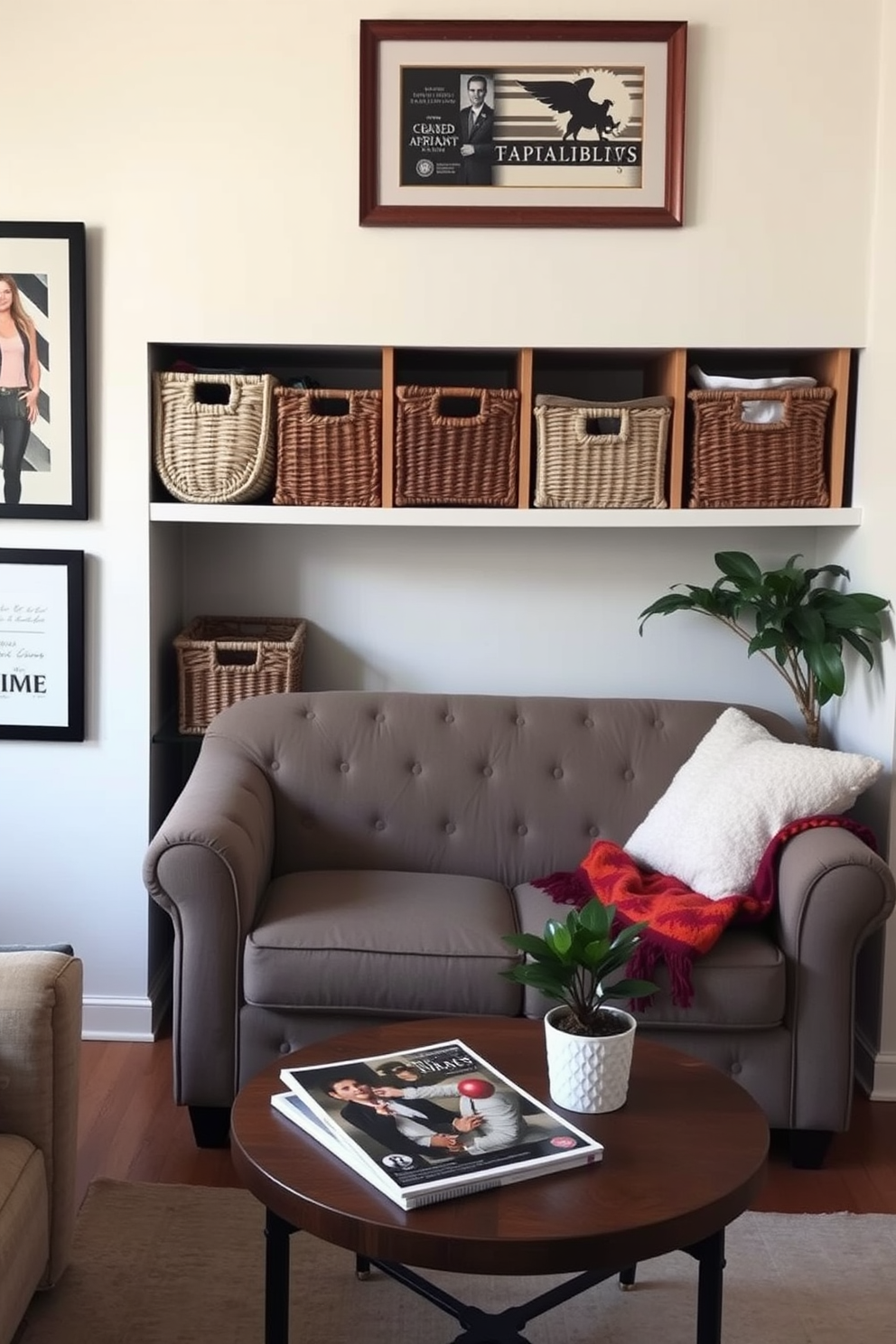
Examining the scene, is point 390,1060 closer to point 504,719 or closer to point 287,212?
point 504,719

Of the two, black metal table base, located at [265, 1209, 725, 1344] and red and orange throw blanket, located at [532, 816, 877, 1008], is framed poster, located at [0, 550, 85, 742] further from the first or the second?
black metal table base, located at [265, 1209, 725, 1344]

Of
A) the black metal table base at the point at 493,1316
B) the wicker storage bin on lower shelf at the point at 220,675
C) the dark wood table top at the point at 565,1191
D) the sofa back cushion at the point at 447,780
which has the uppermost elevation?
the wicker storage bin on lower shelf at the point at 220,675

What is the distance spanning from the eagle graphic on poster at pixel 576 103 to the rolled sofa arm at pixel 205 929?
1.73 metres

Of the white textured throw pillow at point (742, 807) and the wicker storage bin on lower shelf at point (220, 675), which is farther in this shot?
the wicker storage bin on lower shelf at point (220, 675)

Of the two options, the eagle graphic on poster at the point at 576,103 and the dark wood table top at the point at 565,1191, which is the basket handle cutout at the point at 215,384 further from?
the dark wood table top at the point at 565,1191

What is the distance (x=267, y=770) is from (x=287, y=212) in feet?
4.17

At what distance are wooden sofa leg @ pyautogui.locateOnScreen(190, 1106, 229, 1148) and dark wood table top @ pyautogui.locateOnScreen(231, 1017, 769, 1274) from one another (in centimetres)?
73

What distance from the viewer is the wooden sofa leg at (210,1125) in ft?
8.64

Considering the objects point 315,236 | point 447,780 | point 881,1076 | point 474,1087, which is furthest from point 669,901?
point 315,236

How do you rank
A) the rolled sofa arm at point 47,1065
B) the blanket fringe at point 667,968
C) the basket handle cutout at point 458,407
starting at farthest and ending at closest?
the basket handle cutout at point 458,407 < the blanket fringe at point 667,968 < the rolled sofa arm at point 47,1065

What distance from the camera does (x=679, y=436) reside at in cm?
308

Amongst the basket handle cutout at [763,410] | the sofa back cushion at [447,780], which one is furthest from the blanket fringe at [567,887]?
the basket handle cutout at [763,410]

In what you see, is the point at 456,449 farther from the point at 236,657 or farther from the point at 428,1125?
the point at 428,1125

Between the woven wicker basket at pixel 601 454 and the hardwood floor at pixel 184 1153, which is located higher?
the woven wicker basket at pixel 601 454
